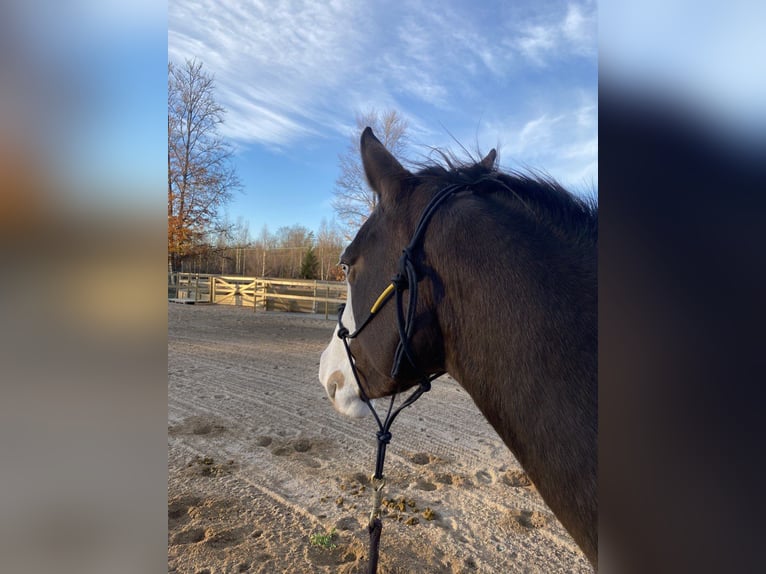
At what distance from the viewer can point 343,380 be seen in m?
1.99

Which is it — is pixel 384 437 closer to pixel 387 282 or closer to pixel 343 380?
pixel 343 380

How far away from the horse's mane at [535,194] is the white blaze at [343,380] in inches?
27.6

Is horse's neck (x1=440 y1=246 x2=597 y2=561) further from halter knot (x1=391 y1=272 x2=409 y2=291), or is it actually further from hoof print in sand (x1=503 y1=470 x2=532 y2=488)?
hoof print in sand (x1=503 y1=470 x2=532 y2=488)

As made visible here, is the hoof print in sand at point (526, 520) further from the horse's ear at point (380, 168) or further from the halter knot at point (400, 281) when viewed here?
the horse's ear at point (380, 168)

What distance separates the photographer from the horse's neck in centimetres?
100

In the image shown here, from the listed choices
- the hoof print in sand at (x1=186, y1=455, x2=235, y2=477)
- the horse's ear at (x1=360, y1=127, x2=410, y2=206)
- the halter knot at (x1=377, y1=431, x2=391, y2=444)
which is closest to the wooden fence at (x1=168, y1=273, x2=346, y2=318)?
the hoof print in sand at (x1=186, y1=455, x2=235, y2=477)

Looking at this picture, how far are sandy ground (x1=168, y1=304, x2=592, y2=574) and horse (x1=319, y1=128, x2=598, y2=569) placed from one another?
162 cm

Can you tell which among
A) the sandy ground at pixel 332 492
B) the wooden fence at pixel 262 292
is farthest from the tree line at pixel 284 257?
the sandy ground at pixel 332 492

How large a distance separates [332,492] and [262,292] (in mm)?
15422
